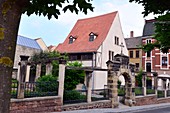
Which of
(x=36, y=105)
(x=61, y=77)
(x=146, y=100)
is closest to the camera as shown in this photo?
(x=36, y=105)

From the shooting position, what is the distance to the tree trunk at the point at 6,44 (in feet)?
4.77

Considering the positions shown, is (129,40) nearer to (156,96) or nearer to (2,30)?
(156,96)

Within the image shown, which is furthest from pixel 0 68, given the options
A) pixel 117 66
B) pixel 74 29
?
pixel 74 29

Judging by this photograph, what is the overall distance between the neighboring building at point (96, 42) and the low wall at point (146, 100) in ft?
26.9

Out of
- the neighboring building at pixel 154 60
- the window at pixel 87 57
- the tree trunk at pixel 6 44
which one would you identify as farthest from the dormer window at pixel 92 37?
the tree trunk at pixel 6 44

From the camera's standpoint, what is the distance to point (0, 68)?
4.76 feet

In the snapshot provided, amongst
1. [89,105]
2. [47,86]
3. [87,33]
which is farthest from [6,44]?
[87,33]

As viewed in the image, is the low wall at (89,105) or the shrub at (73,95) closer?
the low wall at (89,105)

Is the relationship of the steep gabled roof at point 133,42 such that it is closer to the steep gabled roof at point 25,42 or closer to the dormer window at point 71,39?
the dormer window at point 71,39

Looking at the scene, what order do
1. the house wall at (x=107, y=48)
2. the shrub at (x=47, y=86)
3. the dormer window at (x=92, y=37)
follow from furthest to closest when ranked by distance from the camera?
1. the dormer window at (x=92, y=37)
2. the house wall at (x=107, y=48)
3. the shrub at (x=47, y=86)

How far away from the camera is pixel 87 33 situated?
3212cm

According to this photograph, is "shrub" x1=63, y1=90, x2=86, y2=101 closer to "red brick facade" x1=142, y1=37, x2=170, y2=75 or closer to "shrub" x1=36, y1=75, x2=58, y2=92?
"shrub" x1=36, y1=75, x2=58, y2=92

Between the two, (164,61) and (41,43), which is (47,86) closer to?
(41,43)

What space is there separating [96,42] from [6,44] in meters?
28.0
